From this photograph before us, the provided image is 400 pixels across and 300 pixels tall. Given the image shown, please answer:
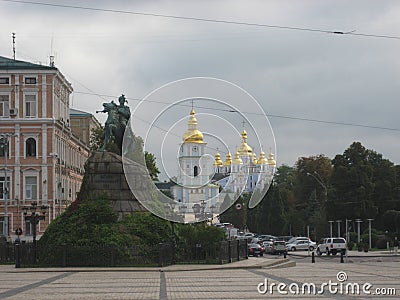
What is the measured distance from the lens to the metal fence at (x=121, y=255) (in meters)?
40.6

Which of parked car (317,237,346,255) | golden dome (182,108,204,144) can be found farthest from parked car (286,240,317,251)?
golden dome (182,108,204,144)

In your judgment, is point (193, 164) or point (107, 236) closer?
point (193, 164)

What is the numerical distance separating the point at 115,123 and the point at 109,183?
13.8 feet

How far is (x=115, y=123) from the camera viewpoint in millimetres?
46875

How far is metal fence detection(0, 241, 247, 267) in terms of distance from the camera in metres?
40.6

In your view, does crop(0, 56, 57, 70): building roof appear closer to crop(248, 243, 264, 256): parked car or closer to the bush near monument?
crop(248, 243, 264, 256): parked car

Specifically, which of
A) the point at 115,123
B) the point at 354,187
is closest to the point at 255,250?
the point at 115,123

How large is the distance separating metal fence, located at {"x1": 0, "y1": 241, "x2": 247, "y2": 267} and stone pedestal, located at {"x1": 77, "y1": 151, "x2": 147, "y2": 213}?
11.1 ft

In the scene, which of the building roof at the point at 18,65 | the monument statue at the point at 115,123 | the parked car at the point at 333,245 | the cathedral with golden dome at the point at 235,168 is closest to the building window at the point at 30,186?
the building roof at the point at 18,65

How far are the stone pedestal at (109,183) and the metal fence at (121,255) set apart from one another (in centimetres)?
338

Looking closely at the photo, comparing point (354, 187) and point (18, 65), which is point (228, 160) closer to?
point (18, 65)

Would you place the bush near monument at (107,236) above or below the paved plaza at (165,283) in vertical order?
above

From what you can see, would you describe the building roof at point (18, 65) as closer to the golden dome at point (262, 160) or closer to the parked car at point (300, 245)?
the parked car at point (300, 245)

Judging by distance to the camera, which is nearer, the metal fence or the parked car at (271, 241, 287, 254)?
the metal fence
